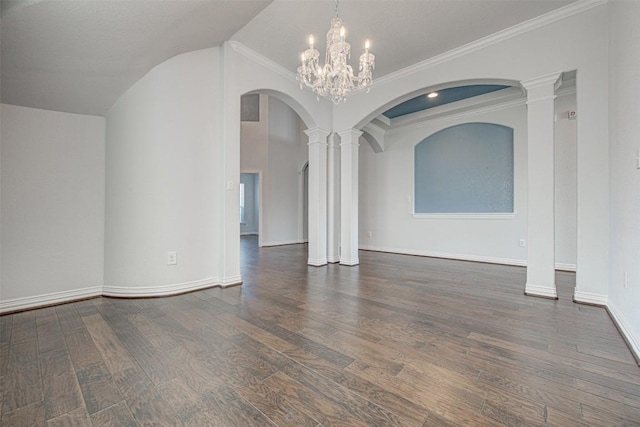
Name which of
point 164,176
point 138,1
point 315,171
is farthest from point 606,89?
point 164,176

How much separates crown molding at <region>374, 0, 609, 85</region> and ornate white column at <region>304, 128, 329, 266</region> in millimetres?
1340

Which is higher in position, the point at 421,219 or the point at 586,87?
the point at 586,87

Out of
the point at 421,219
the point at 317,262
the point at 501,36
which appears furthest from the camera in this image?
the point at 421,219

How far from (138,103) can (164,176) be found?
0.73 metres

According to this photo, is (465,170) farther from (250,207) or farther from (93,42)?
(250,207)

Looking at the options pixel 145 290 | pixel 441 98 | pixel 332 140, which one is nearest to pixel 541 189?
pixel 441 98

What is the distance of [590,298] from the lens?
2400 mm

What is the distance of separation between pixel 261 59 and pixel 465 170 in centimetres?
392

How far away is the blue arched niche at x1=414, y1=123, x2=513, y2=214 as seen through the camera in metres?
4.45

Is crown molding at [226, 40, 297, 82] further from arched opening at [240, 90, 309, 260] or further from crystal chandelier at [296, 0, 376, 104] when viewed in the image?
arched opening at [240, 90, 309, 260]

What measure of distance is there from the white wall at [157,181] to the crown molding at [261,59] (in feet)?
1.34

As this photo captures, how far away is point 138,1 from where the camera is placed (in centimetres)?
178

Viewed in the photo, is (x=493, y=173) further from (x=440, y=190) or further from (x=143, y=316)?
(x=143, y=316)

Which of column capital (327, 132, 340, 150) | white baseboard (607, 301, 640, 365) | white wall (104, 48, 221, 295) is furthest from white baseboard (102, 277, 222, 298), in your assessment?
white baseboard (607, 301, 640, 365)
